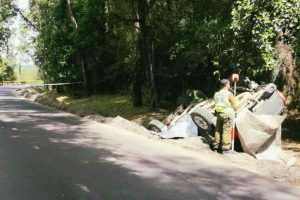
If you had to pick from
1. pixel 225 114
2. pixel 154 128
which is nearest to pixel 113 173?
pixel 225 114

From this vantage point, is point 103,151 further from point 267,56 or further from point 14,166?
point 267,56

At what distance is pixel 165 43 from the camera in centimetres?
2439

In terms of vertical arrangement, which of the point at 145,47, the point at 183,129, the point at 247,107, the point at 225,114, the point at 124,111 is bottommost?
the point at 124,111

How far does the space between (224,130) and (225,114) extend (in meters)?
0.40

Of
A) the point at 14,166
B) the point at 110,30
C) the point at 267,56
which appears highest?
the point at 110,30

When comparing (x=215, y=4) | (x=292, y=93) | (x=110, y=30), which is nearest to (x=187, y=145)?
(x=292, y=93)

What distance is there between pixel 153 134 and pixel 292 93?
585cm

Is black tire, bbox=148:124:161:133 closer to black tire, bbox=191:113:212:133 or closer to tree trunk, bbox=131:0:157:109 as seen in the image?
black tire, bbox=191:113:212:133

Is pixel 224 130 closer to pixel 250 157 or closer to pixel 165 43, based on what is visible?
pixel 250 157

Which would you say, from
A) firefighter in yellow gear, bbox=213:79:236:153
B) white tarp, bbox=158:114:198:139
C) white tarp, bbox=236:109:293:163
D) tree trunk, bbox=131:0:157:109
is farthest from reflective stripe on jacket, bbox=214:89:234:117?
tree trunk, bbox=131:0:157:109

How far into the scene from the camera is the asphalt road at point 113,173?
8.50m

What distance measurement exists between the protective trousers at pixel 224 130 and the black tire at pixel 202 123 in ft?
4.73

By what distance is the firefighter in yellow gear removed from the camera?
40.4ft

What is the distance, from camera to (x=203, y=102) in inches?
616
